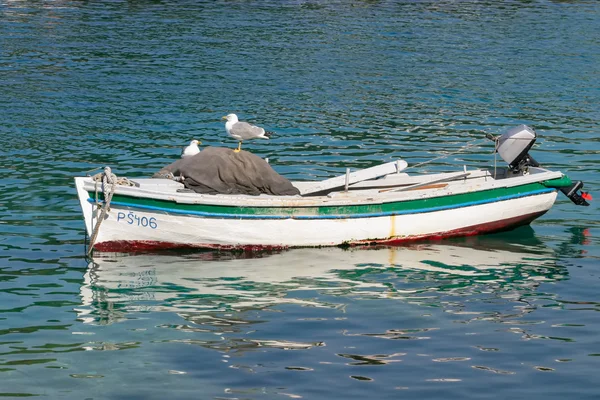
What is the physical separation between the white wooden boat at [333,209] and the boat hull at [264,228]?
16 mm

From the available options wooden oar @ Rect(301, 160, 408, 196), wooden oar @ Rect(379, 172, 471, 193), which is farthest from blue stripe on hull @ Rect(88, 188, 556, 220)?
wooden oar @ Rect(301, 160, 408, 196)

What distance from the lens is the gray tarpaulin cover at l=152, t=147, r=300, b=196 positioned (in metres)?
17.6

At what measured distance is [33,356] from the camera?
1274 centimetres

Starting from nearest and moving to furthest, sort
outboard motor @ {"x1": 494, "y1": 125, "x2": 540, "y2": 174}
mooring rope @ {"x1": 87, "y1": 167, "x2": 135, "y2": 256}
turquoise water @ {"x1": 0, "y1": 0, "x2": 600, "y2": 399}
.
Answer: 1. turquoise water @ {"x1": 0, "y1": 0, "x2": 600, "y2": 399}
2. mooring rope @ {"x1": 87, "y1": 167, "x2": 135, "y2": 256}
3. outboard motor @ {"x1": 494, "y1": 125, "x2": 540, "y2": 174}

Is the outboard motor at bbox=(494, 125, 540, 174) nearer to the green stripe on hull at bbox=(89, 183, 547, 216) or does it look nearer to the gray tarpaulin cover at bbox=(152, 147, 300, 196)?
the green stripe on hull at bbox=(89, 183, 547, 216)

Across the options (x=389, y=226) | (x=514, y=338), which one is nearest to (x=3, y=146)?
(x=389, y=226)

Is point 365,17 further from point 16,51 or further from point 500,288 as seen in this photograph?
point 500,288

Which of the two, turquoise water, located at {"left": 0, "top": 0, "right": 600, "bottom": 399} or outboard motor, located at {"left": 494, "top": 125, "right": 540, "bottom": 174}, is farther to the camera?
outboard motor, located at {"left": 494, "top": 125, "right": 540, "bottom": 174}

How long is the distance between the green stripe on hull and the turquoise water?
2.30 ft

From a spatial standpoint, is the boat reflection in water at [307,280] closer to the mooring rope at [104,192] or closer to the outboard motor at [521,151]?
the mooring rope at [104,192]

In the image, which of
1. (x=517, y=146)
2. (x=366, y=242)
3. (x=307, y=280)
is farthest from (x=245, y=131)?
(x=517, y=146)

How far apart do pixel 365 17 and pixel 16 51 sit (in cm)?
1453

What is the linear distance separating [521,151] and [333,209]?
12.6 feet

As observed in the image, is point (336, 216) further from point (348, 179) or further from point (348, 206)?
point (348, 179)
